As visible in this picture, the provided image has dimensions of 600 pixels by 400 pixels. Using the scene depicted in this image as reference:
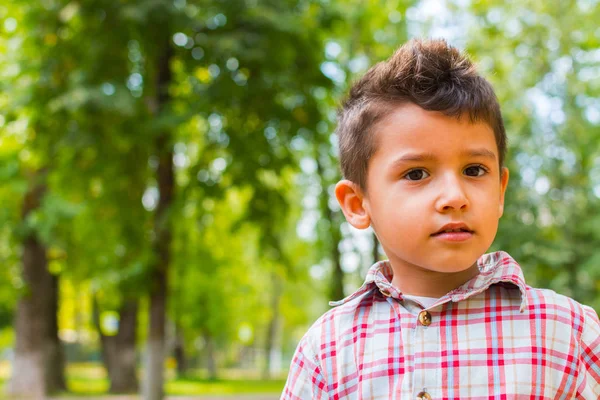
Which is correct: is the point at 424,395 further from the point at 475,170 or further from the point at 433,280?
the point at 475,170

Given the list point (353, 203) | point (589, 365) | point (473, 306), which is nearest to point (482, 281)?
point (473, 306)

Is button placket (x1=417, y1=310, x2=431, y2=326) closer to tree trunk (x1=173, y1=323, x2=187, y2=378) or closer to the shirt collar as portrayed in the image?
the shirt collar

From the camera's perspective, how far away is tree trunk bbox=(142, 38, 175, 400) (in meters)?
9.34

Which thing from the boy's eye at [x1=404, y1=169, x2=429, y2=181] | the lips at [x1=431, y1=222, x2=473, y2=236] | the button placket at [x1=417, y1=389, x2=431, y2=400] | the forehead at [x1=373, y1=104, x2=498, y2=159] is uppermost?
the forehead at [x1=373, y1=104, x2=498, y2=159]

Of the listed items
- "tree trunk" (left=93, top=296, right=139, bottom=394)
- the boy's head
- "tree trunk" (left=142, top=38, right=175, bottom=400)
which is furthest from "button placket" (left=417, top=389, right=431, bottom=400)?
"tree trunk" (left=93, top=296, right=139, bottom=394)

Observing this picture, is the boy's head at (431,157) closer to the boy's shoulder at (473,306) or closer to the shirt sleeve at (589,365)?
the boy's shoulder at (473,306)

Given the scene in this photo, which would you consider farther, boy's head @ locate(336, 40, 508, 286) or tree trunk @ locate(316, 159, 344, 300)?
tree trunk @ locate(316, 159, 344, 300)

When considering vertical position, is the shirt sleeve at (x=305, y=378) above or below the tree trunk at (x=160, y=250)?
below

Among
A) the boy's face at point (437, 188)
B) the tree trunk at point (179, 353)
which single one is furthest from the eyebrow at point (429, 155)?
the tree trunk at point (179, 353)

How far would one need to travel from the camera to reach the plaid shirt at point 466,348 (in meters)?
1.57

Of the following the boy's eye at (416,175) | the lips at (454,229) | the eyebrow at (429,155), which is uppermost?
the eyebrow at (429,155)

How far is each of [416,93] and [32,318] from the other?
15.2 m

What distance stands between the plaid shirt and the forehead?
0.30 meters

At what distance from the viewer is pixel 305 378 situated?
1770mm
